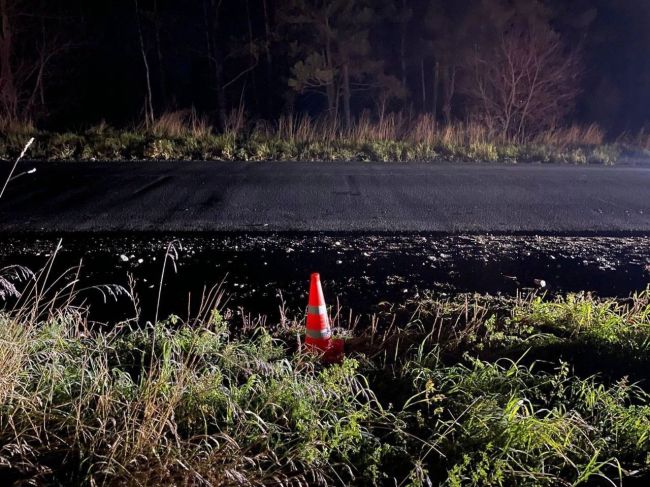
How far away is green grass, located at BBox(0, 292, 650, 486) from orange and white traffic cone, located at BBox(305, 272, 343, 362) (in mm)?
130

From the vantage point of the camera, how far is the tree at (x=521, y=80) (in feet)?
63.7

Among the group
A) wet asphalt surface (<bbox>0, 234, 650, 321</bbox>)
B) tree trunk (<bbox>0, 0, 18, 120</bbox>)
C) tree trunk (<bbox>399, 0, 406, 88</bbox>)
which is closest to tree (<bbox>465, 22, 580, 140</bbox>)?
tree trunk (<bbox>399, 0, 406, 88</bbox>)

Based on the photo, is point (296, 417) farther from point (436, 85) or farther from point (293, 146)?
point (436, 85)

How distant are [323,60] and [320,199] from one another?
44.3 feet

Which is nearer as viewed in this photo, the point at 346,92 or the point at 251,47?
the point at 251,47

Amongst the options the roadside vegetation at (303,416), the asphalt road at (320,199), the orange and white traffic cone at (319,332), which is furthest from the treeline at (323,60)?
the roadside vegetation at (303,416)

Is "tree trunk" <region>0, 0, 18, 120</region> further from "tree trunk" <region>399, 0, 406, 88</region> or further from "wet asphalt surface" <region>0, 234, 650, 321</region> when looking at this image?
"wet asphalt surface" <region>0, 234, 650, 321</region>

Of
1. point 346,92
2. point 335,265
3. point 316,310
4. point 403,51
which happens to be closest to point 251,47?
point 346,92

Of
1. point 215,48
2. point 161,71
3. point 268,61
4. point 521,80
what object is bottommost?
point 521,80

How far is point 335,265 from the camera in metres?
6.04

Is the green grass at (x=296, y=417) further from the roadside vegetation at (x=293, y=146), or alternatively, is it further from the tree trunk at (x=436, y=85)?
the tree trunk at (x=436, y=85)

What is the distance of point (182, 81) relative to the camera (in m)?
25.1

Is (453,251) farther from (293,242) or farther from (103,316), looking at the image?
(103,316)

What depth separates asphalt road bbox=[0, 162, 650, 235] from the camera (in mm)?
7371
